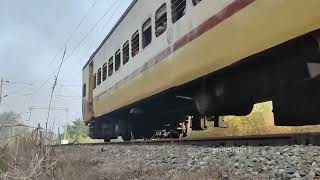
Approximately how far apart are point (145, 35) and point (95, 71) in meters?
7.16

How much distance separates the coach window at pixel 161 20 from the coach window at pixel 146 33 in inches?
25.2

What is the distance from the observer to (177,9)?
7809 mm

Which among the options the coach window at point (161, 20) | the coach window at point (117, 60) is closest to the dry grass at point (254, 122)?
the coach window at point (117, 60)

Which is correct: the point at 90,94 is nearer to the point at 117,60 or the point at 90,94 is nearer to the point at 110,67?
the point at 110,67

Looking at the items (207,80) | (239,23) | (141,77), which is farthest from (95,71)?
(239,23)

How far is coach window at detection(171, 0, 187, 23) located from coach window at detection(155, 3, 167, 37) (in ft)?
1.30

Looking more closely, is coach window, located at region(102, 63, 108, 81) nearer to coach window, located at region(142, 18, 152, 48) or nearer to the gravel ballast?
coach window, located at region(142, 18, 152, 48)

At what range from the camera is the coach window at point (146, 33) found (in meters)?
9.45

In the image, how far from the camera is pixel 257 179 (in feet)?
11.8

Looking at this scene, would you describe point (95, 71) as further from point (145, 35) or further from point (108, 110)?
point (145, 35)

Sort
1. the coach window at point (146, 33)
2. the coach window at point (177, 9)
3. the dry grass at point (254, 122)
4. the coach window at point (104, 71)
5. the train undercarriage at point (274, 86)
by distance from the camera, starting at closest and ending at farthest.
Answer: the train undercarriage at point (274, 86), the coach window at point (177, 9), the coach window at point (146, 33), the coach window at point (104, 71), the dry grass at point (254, 122)

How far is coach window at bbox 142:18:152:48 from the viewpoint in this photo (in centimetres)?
945

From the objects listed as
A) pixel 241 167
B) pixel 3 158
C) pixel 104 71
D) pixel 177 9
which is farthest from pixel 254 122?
pixel 3 158

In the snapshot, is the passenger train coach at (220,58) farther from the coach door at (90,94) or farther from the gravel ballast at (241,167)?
the coach door at (90,94)
